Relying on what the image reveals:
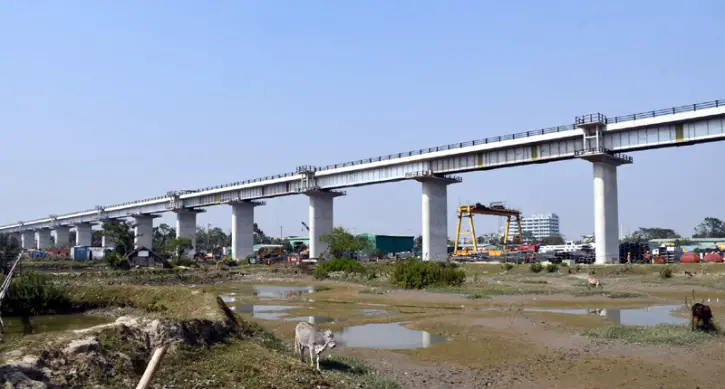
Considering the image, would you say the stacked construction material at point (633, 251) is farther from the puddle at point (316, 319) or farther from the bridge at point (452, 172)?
the puddle at point (316, 319)

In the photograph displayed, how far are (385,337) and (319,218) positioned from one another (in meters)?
66.9

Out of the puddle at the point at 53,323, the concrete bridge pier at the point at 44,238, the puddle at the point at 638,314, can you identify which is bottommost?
the puddle at the point at 638,314

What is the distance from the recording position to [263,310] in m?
29.9

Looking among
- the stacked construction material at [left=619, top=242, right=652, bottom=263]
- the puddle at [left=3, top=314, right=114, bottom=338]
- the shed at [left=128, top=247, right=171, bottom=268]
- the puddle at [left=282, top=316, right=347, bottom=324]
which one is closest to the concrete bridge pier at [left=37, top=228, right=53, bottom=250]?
the shed at [left=128, top=247, right=171, bottom=268]

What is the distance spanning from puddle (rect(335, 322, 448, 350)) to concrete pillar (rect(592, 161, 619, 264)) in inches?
1489

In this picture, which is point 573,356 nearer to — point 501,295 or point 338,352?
point 338,352

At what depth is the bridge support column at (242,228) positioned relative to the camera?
323 ft

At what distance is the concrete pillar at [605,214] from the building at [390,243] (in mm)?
80117

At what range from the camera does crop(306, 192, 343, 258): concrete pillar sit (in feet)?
282

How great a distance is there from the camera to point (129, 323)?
12.0m

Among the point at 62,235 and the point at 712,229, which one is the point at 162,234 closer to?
the point at 62,235

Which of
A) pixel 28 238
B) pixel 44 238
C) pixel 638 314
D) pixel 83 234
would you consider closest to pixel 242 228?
pixel 83 234

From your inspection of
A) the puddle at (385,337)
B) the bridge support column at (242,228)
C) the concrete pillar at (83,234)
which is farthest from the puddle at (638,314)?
the concrete pillar at (83,234)

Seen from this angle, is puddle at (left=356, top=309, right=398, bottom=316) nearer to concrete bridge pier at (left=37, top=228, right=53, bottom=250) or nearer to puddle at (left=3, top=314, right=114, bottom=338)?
puddle at (left=3, top=314, right=114, bottom=338)
